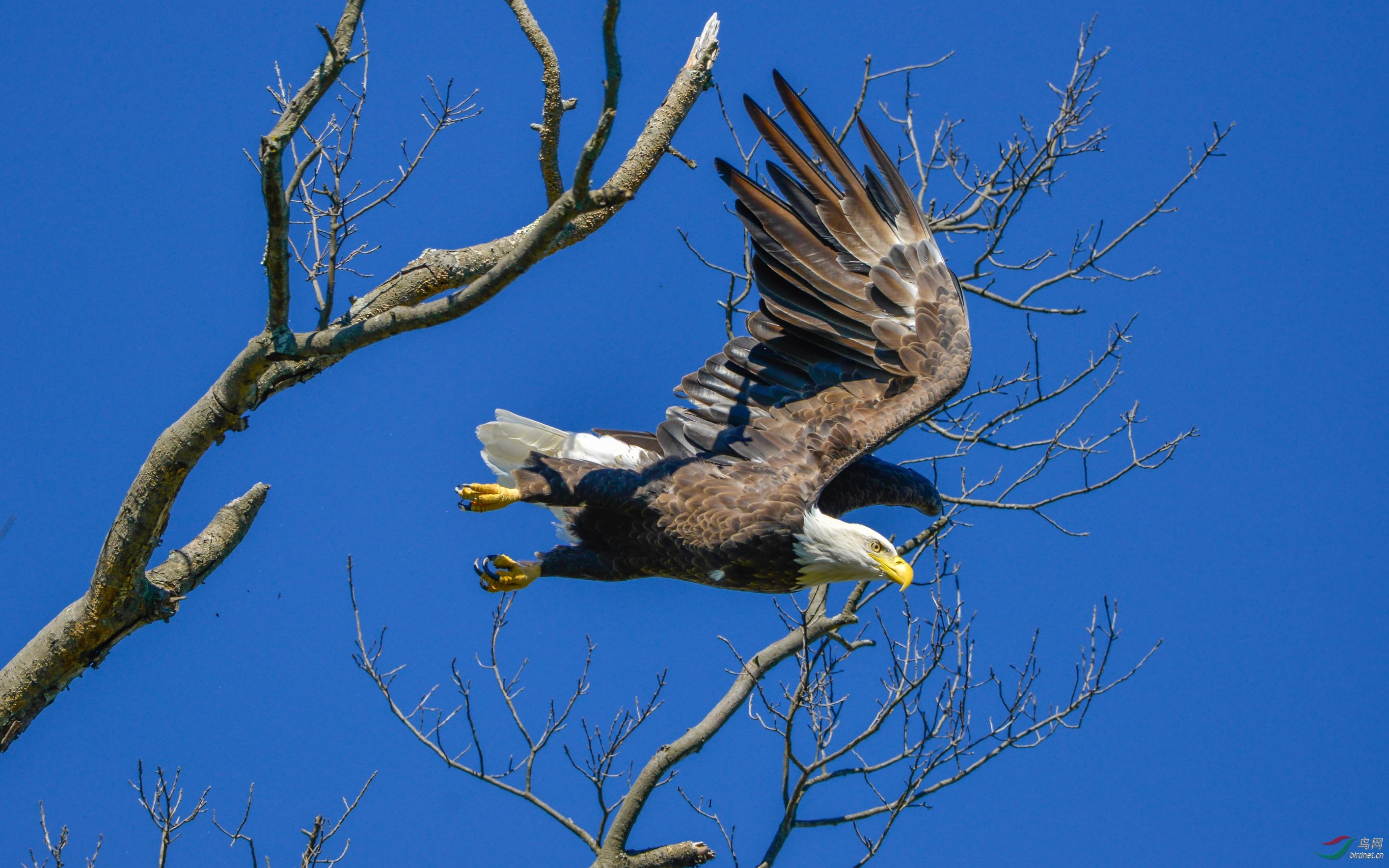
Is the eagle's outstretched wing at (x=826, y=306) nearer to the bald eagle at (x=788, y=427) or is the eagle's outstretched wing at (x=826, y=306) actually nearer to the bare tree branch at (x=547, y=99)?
the bald eagle at (x=788, y=427)

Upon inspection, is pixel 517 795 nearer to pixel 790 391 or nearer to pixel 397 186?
pixel 790 391

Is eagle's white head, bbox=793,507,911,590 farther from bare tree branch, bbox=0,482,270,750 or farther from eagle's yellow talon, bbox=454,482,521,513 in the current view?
bare tree branch, bbox=0,482,270,750

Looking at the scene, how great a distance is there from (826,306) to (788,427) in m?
0.56

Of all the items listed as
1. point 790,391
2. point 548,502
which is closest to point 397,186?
point 548,502

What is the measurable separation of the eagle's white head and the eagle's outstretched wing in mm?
507

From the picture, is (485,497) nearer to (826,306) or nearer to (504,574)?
(504,574)

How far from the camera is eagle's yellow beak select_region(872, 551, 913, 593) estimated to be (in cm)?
432

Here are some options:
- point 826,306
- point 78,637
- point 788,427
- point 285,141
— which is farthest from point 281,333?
point 826,306

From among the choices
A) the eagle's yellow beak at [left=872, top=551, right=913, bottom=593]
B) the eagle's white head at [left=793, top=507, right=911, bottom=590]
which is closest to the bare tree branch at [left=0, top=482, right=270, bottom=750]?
the eagle's white head at [left=793, top=507, right=911, bottom=590]

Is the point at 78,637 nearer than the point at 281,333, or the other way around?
the point at 281,333

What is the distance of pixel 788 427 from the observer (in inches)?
180

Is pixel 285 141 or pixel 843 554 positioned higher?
pixel 843 554

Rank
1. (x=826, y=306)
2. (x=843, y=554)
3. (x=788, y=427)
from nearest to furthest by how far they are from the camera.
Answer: (x=843, y=554)
(x=788, y=427)
(x=826, y=306)

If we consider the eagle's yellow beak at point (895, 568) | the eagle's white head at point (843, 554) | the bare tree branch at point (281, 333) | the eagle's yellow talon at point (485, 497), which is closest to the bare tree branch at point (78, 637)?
the bare tree branch at point (281, 333)
